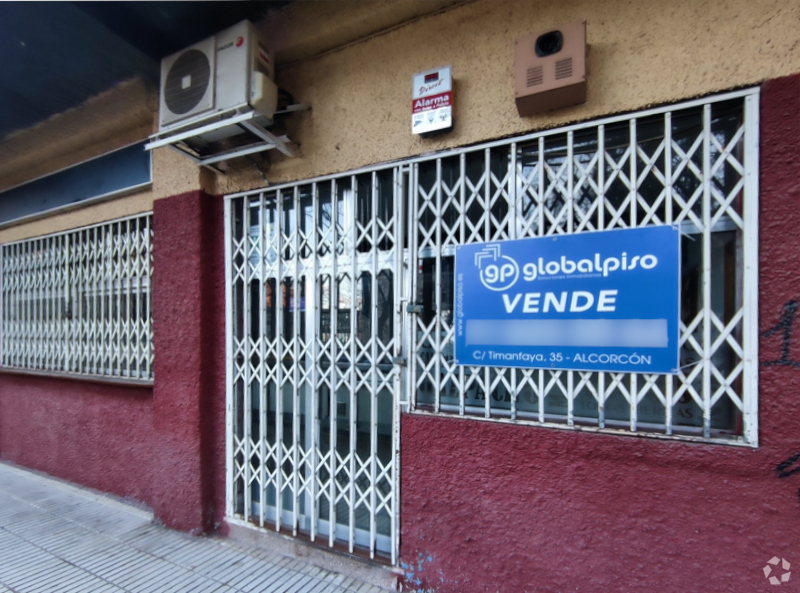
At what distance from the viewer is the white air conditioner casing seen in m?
2.83

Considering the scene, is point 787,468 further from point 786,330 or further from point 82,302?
point 82,302

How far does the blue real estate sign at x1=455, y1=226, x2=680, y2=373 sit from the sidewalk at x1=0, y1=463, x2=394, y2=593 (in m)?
1.91

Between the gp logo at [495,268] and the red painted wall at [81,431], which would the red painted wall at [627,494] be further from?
the red painted wall at [81,431]

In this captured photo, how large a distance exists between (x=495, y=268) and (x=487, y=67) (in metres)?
1.27

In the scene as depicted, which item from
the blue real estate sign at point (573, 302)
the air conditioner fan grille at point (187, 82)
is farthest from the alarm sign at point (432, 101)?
the air conditioner fan grille at point (187, 82)

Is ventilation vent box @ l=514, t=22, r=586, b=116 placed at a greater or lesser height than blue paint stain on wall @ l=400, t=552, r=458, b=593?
greater

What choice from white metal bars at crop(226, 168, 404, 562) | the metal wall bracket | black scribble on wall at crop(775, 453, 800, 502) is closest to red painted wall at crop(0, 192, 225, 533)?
white metal bars at crop(226, 168, 404, 562)

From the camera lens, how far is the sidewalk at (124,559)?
275cm

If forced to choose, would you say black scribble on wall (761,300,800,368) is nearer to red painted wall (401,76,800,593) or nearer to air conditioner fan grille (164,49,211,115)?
red painted wall (401,76,800,593)

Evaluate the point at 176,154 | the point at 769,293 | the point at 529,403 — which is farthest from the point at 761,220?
the point at 176,154

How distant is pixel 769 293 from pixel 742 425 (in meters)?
0.65

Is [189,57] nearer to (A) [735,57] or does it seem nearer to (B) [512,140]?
(B) [512,140]

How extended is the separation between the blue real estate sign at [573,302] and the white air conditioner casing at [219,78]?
1853 millimetres

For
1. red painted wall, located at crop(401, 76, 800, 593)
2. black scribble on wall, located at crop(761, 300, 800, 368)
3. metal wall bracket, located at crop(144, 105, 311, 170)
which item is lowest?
red painted wall, located at crop(401, 76, 800, 593)
